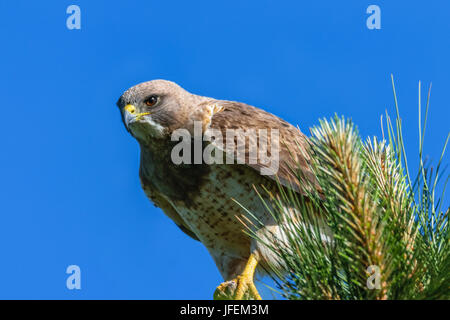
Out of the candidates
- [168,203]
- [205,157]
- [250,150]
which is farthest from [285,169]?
[168,203]

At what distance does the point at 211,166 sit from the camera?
238 inches

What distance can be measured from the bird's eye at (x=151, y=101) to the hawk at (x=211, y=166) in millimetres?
11

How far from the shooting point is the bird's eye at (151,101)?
687cm

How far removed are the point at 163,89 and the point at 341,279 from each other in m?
4.41

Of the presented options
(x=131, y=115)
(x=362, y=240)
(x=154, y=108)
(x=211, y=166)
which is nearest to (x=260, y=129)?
(x=211, y=166)

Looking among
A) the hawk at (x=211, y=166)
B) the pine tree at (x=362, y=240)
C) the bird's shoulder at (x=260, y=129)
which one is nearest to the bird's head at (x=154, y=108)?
the hawk at (x=211, y=166)

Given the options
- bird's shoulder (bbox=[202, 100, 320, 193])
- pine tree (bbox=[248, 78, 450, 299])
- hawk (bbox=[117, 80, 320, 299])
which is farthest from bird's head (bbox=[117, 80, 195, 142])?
pine tree (bbox=[248, 78, 450, 299])

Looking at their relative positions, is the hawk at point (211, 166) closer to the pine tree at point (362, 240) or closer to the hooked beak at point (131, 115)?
the hooked beak at point (131, 115)

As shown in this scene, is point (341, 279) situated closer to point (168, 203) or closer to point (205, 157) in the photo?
point (205, 157)

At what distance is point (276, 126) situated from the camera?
6.69 m

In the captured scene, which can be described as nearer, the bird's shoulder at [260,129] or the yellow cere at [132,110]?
the bird's shoulder at [260,129]

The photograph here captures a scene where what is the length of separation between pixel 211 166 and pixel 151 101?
1.32 metres

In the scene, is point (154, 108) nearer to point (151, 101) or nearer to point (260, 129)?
point (151, 101)

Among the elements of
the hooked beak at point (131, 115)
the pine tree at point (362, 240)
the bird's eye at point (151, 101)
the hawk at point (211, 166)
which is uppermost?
the bird's eye at point (151, 101)
